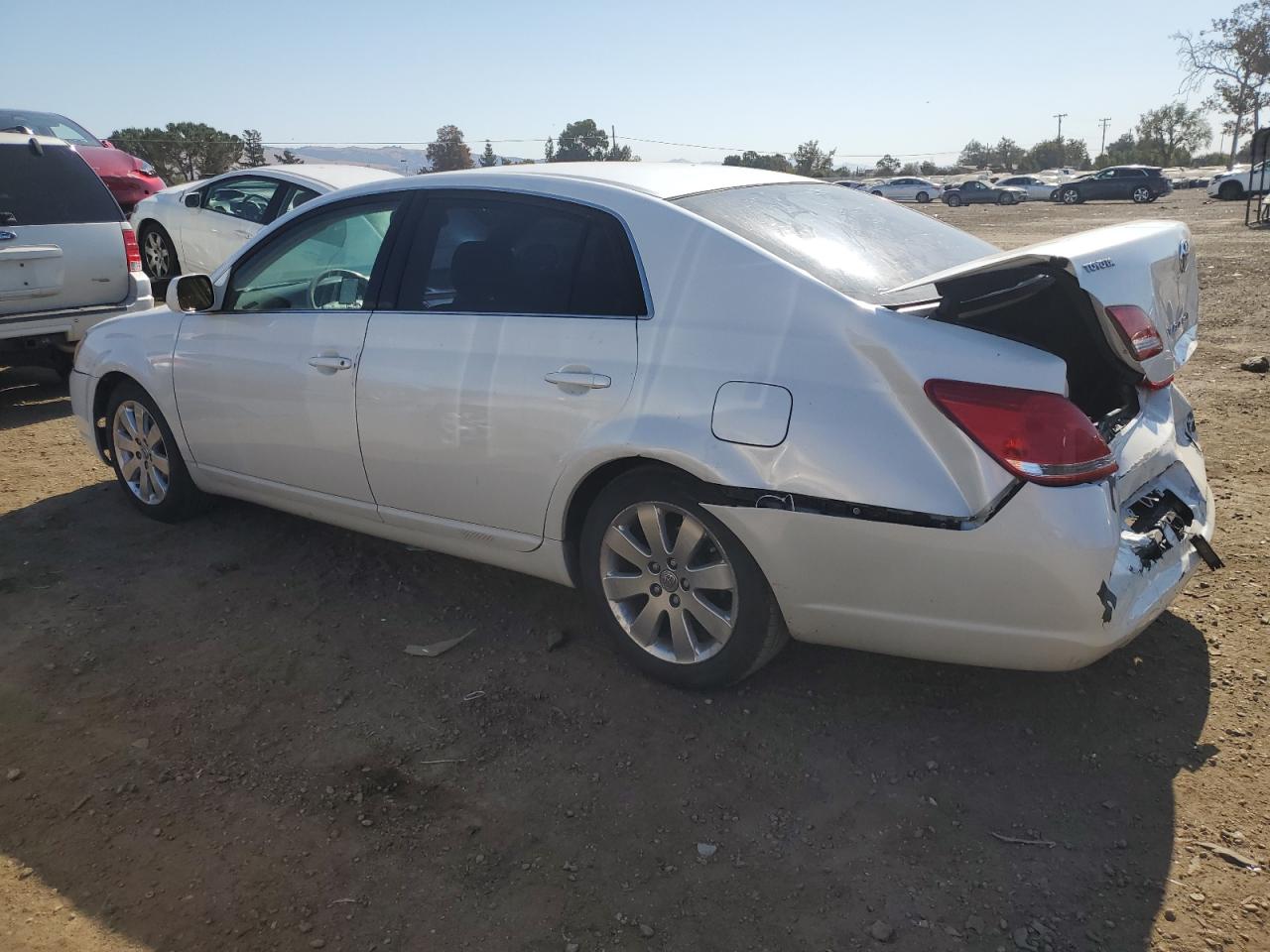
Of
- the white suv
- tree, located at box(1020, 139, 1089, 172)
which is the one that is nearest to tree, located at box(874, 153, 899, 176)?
tree, located at box(1020, 139, 1089, 172)

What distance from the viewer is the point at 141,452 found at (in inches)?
199

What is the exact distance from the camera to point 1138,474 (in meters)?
3.09

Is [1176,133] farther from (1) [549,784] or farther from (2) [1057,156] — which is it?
(1) [549,784]

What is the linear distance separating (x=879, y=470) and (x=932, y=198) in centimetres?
5190

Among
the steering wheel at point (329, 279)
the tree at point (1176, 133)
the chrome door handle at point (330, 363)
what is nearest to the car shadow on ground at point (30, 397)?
the steering wheel at point (329, 279)

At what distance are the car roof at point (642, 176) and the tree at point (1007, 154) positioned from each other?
89.9m

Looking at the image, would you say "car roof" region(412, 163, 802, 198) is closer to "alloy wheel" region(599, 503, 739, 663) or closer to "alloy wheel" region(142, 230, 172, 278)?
"alloy wheel" region(599, 503, 739, 663)

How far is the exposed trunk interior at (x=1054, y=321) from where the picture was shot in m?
2.76

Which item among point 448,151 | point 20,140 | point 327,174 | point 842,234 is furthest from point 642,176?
point 448,151

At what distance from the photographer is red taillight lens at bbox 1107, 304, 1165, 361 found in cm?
292

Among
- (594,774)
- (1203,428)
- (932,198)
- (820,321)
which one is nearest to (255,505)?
(594,774)

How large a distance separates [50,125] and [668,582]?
12.8 m

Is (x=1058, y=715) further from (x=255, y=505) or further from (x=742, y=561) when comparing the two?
(x=255, y=505)

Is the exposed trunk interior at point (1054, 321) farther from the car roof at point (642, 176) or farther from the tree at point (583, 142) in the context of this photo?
the tree at point (583, 142)
